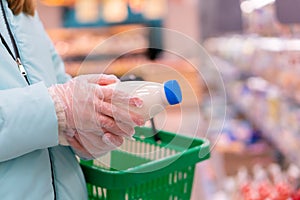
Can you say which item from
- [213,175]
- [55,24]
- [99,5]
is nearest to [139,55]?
[99,5]

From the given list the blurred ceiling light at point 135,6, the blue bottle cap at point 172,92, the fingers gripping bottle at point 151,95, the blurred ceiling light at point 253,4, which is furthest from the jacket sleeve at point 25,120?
the blurred ceiling light at point 135,6

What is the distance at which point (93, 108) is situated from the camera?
1042 millimetres

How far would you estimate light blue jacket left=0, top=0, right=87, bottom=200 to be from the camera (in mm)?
1012

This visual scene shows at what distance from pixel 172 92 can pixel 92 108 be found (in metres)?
0.18

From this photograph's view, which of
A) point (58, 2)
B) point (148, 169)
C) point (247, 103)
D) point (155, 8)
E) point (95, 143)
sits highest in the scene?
point (95, 143)

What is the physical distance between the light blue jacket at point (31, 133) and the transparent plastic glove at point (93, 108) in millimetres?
36

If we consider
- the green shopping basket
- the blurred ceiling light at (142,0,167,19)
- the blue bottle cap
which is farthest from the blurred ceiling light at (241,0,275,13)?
the blurred ceiling light at (142,0,167,19)

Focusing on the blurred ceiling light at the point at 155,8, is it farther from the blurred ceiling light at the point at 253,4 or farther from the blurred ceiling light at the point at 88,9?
the blurred ceiling light at the point at 253,4

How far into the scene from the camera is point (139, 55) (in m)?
8.12

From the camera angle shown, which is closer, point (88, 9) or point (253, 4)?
point (253, 4)

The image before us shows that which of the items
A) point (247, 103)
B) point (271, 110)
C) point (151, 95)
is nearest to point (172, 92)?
point (151, 95)

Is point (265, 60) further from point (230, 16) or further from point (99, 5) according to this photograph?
point (99, 5)

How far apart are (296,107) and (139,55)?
19.7 feet

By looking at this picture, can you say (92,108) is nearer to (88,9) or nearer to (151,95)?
(151,95)
